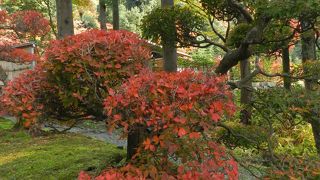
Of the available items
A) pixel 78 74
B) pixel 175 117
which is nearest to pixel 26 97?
pixel 78 74

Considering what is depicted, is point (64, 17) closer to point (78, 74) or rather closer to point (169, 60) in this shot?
point (169, 60)

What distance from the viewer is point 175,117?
2.90 m

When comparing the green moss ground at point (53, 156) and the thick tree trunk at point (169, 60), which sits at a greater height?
the thick tree trunk at point (169, 60)

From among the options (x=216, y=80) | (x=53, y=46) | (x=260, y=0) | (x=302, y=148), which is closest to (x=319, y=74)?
(x=260, y=0)

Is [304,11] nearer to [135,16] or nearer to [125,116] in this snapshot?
[125,116]

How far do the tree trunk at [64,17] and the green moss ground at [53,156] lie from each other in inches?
89.9

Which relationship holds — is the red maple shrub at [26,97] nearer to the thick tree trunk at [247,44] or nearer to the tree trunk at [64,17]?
the thick tree trunk at [247,44]

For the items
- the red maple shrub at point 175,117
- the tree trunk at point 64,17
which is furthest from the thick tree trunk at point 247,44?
the tree trunk at point 64,17

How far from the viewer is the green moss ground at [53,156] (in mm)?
5841

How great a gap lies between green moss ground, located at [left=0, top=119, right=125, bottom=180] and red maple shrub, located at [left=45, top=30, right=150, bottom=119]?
39.2 inches

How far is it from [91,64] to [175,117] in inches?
52.8

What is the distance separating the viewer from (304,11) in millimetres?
4402

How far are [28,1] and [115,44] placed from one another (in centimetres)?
1646

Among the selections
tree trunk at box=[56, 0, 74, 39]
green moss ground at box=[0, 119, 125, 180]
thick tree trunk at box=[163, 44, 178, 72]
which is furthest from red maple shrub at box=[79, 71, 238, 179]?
tree trunk at box=[56, 0, 74, 39]
